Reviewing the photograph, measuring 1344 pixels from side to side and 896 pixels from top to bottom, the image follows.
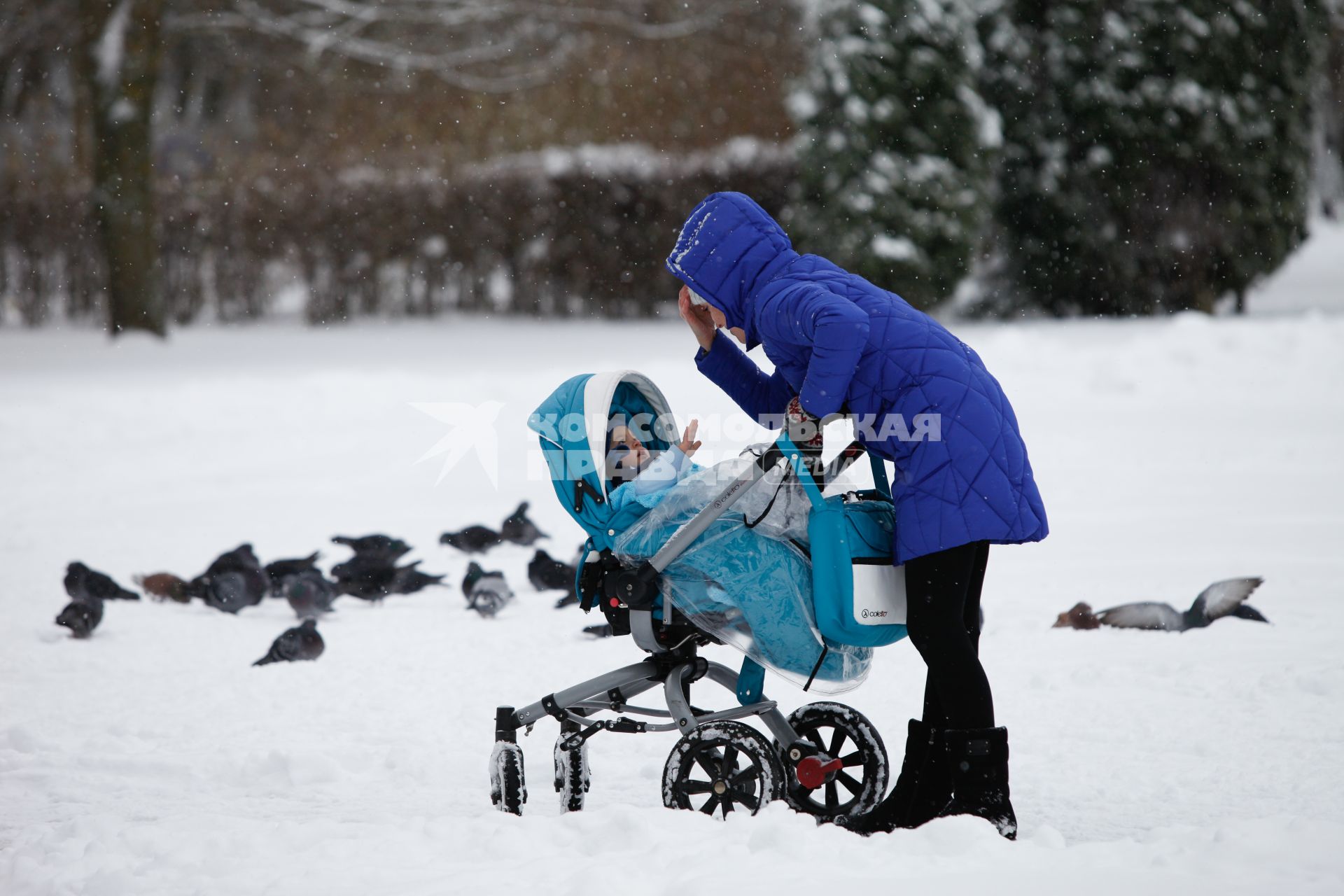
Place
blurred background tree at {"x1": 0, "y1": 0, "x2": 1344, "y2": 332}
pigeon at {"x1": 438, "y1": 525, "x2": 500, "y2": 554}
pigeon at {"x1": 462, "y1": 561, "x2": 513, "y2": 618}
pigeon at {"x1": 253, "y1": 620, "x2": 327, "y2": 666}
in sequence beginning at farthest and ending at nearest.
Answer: blurred background tree at {"x1": 0, "y1": 0, "x2": 1344, "y2": 332} < pigeon at {"x1": 438, "y1": 525, "x2": 500, "y2": 554} < pigeon at {"x1": 462, "y1": 561, "x2": 513, "y2": 618} < pigeon at {"x1": 253, "y1": 620, "x2": 327, "y2": 666}

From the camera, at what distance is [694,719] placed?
339 centimetres

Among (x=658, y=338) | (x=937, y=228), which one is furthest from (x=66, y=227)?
(x=937, y=228)

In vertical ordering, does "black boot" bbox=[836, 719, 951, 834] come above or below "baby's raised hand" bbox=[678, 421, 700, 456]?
below

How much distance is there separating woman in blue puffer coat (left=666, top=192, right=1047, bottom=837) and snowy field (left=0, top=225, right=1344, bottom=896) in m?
0.37

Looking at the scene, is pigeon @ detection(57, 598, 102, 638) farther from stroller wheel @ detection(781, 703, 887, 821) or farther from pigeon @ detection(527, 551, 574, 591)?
stroller wheel @ detection(781, 703, 887, 821)

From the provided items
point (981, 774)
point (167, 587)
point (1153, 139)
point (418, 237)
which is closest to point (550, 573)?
point (167, 587)

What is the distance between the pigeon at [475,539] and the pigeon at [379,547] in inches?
16.8

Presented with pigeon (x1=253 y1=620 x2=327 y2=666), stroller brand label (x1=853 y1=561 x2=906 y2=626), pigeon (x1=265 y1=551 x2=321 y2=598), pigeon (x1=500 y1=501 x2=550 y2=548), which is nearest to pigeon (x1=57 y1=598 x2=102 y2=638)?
pigeon (x1=265 y1=551 x2=321 y2=598)

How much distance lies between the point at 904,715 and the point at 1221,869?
1.69 m

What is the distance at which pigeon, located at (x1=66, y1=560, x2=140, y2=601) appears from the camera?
5582 millimetres

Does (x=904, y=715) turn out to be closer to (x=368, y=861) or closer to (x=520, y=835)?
(x=520, y=835)

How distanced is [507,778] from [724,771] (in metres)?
0.57

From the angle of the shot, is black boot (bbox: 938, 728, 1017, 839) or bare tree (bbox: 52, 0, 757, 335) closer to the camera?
black boot (bbox: 938, 728, 1017, 839)

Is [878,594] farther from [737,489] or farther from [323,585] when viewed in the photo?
[323,585]
